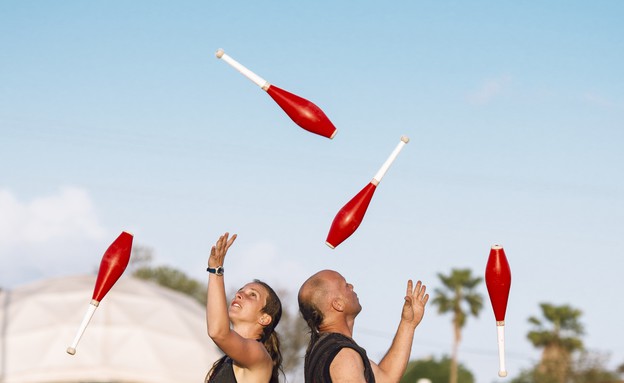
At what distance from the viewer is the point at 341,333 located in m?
7.27

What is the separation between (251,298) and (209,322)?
96cm

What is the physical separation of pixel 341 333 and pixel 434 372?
53.6 meters

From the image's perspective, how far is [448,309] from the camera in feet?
210

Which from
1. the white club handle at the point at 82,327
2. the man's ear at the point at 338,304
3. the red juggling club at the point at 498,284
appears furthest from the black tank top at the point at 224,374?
the red juggling club at the point at 498,284

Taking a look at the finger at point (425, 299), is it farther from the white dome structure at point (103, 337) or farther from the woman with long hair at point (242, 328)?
the white dome structure at point (103, 337)

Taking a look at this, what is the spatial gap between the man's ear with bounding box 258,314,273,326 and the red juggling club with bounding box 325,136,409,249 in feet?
2.26

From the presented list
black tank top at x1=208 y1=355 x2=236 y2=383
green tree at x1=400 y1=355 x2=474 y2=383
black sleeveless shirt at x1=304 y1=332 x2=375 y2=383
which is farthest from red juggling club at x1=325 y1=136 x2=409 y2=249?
green tree at x1=400 y1=355 x2=474 y2=383

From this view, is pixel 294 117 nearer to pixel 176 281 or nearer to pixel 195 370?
pixel 195 370

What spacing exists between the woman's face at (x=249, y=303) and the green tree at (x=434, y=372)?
2000 inches

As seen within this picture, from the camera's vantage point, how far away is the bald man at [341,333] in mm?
6970

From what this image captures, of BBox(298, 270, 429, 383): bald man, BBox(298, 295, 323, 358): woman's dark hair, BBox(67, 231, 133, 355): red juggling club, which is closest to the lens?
BBox(298, 270, 429, 383): bald man

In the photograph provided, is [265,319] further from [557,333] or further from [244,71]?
[557,333]

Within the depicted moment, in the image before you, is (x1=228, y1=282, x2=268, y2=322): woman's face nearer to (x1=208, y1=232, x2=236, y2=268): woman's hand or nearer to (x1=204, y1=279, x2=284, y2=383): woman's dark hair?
(x1=204, y1=279, x2=284, y2=383): woman's dark hair

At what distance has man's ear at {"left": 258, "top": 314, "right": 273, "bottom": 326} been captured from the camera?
7.53 meters
